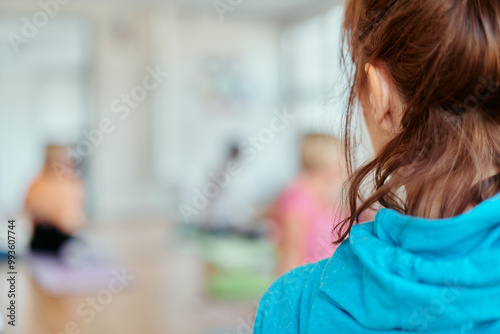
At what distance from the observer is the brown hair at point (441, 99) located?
476mm

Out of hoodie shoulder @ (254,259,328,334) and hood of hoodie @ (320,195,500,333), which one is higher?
hood of hoodie @ (320,195,500,333)

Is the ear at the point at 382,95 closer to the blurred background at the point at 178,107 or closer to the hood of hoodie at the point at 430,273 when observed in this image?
the hood of hoodie at the point at 430,273

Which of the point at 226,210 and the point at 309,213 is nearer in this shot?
the point at 309,213

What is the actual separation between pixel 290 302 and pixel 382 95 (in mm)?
249

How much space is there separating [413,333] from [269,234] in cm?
455

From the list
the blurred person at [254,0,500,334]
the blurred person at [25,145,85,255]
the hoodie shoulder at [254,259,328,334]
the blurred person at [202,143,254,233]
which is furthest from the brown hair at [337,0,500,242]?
the blurred person at [202,143,254,233]

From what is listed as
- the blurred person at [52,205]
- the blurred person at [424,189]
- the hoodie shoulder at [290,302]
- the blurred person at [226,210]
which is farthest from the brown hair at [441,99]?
the blurred person at [226,210]

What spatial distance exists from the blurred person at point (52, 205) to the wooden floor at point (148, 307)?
0.29 meters

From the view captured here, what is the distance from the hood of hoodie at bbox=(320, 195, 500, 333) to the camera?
18.5 inches

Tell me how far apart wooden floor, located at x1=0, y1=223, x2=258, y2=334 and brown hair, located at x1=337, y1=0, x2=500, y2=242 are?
2.15m

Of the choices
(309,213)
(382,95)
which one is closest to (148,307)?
(309,213)

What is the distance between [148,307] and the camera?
3.48 m

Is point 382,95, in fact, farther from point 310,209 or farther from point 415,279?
point 310,209

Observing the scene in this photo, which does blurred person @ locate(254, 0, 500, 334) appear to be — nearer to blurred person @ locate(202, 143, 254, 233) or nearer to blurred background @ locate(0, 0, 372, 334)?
blurred background @ locate(0, 0, 372, 334)
